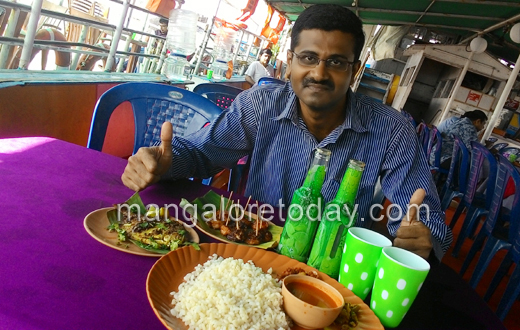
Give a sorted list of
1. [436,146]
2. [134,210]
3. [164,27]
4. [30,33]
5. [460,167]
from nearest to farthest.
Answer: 1. [134,210]
2. [30,33]
3. [460,167]
4. [436,146]
5. [164,27]

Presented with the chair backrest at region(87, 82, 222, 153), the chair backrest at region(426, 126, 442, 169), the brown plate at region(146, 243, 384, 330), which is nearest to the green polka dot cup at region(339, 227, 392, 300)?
the brown plate at region(146, 243, 384, 330)

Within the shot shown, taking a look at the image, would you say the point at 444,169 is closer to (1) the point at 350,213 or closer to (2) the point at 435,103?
(1) the point at 350,213

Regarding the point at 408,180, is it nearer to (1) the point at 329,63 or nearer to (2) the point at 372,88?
(1) the point at 329,63

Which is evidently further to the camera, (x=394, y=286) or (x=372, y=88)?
(x=372, y=88)

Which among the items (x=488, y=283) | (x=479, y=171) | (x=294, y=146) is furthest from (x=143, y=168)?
(x=488, y=283)

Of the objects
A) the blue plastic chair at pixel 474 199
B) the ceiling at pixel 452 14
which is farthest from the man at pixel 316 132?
the ceiling at pixel 452 14

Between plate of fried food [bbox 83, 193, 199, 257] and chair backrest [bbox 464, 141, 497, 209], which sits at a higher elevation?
chair backrest [bbox 464, 141, 497, 209]

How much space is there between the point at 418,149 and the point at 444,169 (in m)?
3.80

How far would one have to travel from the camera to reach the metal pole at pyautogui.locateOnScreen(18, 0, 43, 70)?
2203 millimetres

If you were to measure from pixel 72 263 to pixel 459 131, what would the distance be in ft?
20.0

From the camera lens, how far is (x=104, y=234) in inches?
35.0


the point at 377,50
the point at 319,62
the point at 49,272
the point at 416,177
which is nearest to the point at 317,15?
the point at 319,62

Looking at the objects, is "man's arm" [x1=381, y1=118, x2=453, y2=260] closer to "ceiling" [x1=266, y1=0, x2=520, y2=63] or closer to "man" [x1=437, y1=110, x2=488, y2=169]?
"man" [x1=437, y1=110, x2=488, y2=169]

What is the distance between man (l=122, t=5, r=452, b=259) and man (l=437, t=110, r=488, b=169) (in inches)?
148
